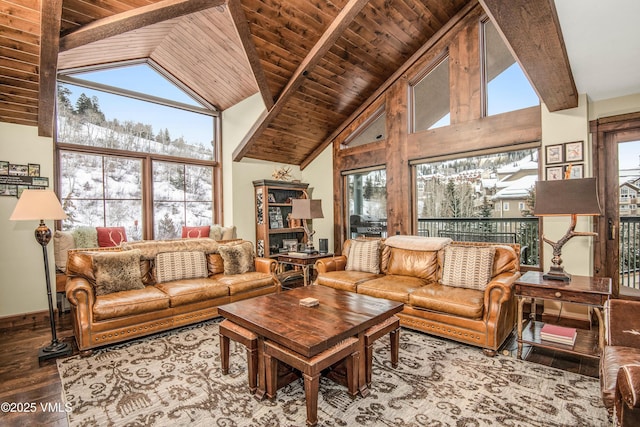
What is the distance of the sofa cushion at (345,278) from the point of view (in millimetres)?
3668

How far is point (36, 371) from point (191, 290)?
4.33 ft

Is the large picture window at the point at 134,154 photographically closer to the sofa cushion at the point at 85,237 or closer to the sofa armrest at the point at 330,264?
the sofa cushion at the point at 85,237

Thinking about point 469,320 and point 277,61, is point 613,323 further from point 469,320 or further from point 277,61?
point 277,61

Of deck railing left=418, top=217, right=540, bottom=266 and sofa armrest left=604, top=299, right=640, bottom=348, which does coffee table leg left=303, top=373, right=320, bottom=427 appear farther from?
deck railing left=418, top=217, right=540, bottom=266

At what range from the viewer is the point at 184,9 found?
314 centimetres

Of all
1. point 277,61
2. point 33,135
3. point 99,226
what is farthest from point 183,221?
point 277,61

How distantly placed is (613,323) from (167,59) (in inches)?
234

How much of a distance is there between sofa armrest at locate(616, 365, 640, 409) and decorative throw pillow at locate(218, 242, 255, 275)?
3652 mm

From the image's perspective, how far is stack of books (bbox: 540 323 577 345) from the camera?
247 centimetres

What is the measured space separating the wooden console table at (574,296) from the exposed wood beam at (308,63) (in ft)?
10.9

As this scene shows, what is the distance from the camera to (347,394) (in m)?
2.12

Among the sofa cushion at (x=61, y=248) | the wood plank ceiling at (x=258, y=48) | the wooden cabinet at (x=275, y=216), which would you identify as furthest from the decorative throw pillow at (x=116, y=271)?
the wooden cabinet at (x=275, y=216)

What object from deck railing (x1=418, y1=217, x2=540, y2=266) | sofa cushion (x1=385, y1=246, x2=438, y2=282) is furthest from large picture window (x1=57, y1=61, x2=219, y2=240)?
deck railing (x1=418, y1=217, x2=540, y2=266)

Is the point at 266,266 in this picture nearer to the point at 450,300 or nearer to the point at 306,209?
the point at 306,209
